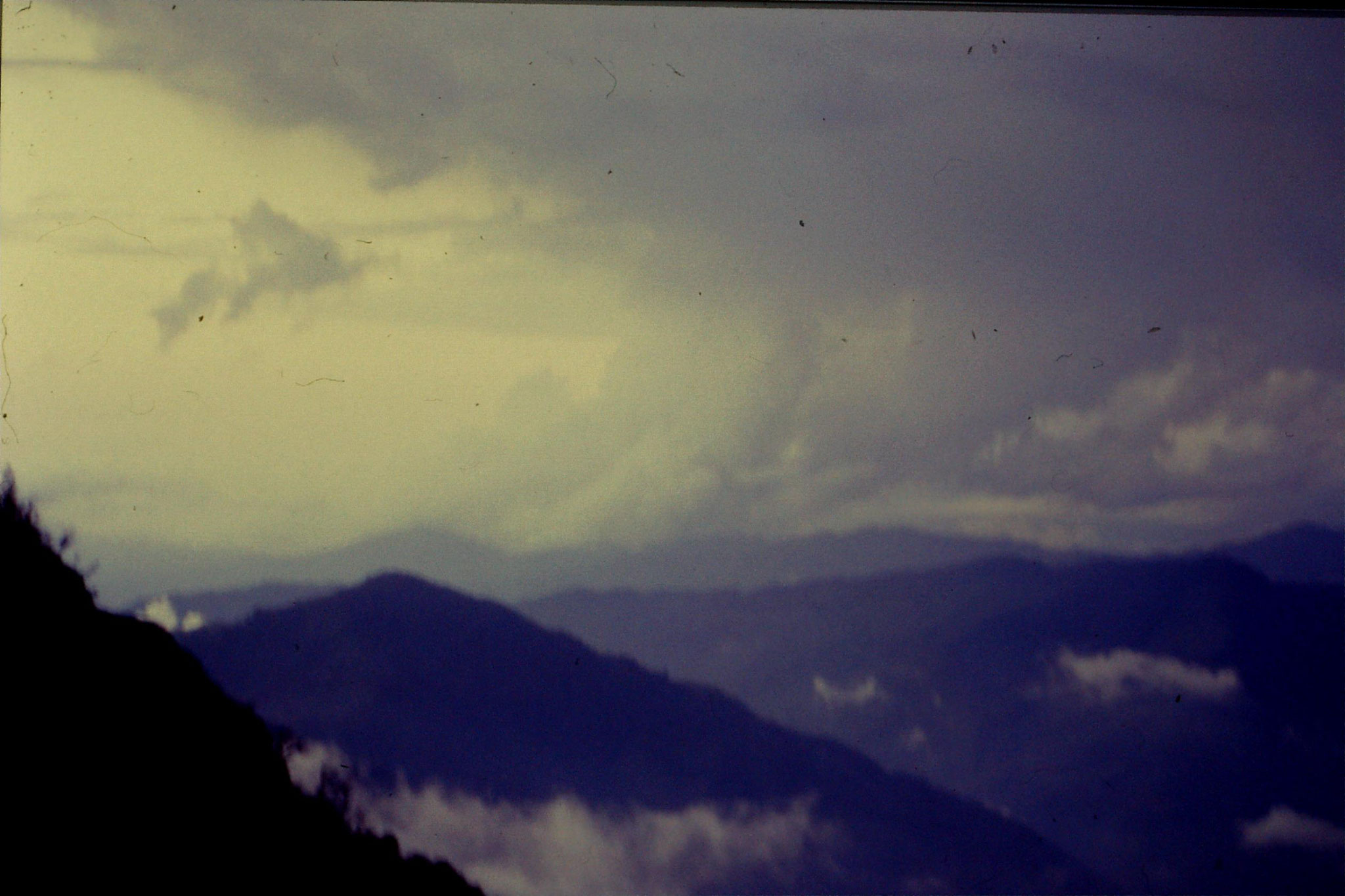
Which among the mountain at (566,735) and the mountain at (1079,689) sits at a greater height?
the mountain at (1079,689)

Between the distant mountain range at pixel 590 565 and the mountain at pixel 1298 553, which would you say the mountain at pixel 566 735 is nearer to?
the distant mountain range at pixel 590 565

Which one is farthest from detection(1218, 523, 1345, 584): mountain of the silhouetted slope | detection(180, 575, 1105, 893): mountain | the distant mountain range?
the silhouetted slope

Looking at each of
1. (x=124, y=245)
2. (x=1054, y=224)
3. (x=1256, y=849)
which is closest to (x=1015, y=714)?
(x=1256, y=849)

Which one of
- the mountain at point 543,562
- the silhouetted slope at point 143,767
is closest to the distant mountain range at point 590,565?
the mountain at point 543,562

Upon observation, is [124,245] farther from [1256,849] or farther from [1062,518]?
[1256,849]

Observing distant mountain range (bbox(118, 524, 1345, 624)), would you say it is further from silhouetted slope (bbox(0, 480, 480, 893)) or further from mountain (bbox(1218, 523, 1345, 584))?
silhouetted slope (bbox(0, 480, 480, 893))
